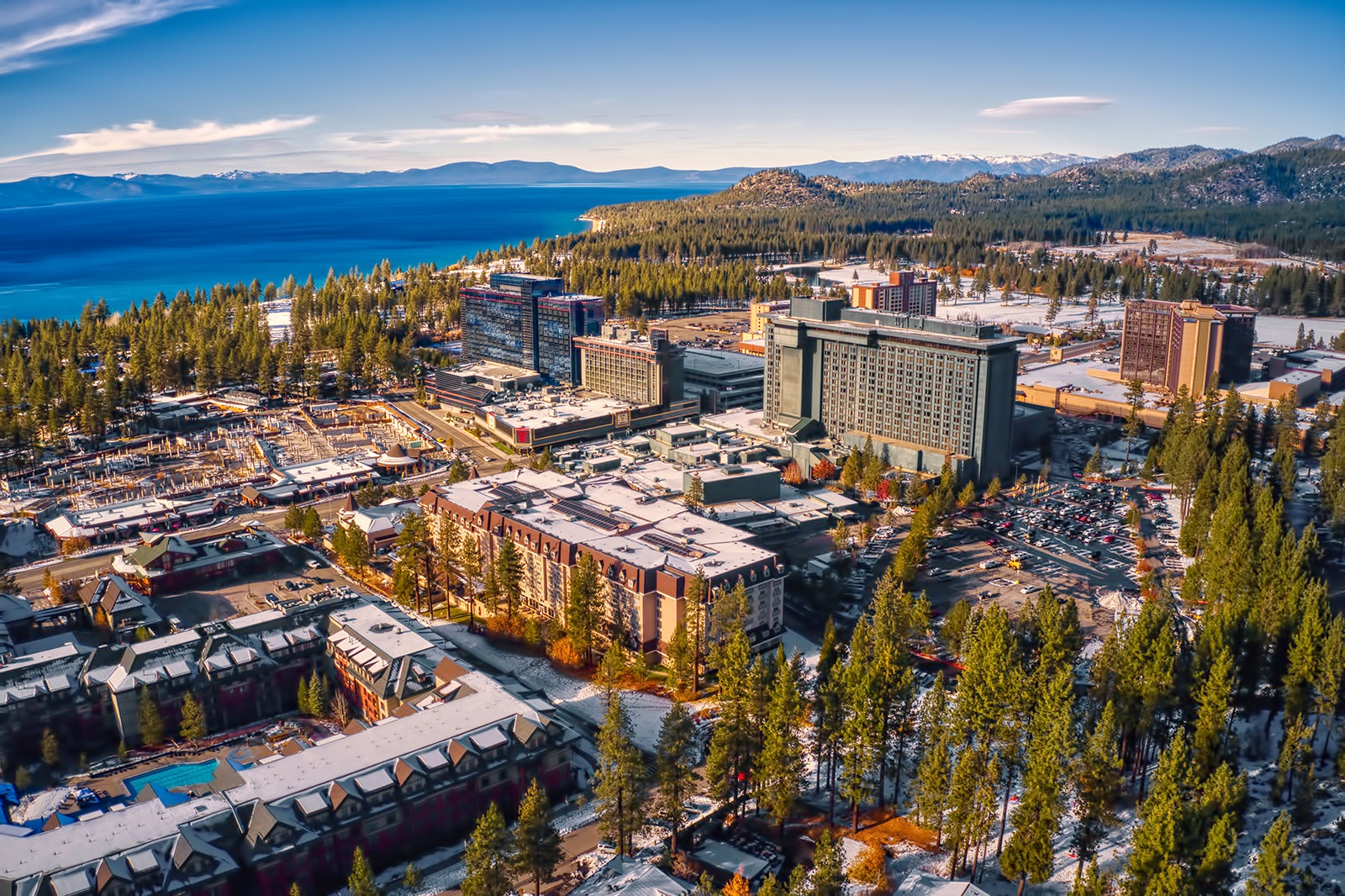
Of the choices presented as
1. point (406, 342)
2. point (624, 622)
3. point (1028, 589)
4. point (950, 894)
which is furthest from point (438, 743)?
point (406, 342)

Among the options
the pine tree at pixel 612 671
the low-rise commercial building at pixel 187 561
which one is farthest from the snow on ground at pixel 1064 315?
the pine tree at pixel 612 671

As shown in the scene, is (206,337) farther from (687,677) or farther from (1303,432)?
(1303,432)

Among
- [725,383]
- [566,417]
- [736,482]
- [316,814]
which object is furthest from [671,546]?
[725,383]

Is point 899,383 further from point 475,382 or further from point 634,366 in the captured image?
point 475,382

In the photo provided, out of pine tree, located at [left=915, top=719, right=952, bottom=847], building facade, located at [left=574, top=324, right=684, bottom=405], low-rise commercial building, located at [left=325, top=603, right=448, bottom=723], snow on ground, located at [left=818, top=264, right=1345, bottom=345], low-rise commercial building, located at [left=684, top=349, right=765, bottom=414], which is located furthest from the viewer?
snow on ground, located at [left=818, top=264, right=1345, bottom=345]

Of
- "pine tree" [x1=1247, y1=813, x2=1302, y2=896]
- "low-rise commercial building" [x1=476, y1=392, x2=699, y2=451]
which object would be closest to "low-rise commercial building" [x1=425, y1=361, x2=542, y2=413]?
"low-rise commercial building" [x1=476, y1=392, x2=699, y2=451]

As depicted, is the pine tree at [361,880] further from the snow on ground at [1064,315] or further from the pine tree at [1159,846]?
the snow on ground at [1064,315]

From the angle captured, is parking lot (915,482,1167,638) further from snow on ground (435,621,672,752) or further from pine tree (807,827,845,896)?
pine tree (807,827,845,896)
